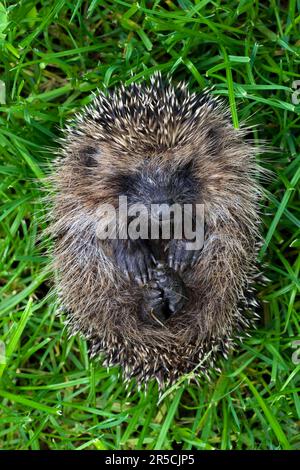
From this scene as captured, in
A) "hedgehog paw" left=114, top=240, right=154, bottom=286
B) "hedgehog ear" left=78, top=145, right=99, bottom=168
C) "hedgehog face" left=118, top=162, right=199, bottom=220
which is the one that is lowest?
"hedgehog paw" left=114, top=240, right=154, bottom=286

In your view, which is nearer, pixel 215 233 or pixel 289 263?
pixel 215 233

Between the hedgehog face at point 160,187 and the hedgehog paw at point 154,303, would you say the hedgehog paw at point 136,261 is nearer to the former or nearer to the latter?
the hedgehog paw at point 154,303

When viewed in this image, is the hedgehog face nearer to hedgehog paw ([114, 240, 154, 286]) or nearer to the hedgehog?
the hedgehog

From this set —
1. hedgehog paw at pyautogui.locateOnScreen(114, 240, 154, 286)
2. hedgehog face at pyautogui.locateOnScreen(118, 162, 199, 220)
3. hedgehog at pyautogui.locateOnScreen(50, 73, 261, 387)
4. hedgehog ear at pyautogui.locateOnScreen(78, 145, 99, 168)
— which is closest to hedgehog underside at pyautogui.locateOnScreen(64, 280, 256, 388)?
hedgehog at pyautogui.locateOnScreen(50, 73, 261, 387)

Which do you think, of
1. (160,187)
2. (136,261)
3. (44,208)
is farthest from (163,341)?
(44,208)

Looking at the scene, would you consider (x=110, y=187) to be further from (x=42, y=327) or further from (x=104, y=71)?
(x=42, y=327)

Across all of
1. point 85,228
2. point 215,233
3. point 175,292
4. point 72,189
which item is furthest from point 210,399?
point 72,189

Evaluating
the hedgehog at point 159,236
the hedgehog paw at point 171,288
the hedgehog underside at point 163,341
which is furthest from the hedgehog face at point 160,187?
the hedgehog underside at point 163,341

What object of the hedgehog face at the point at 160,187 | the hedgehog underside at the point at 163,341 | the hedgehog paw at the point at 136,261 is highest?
the hedgehog face at the point at 160,187
